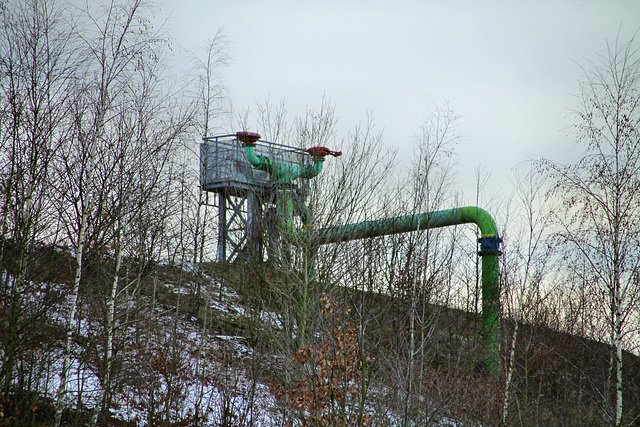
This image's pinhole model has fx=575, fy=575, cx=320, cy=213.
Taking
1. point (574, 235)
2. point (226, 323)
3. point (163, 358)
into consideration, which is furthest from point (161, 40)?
point (226, 323)

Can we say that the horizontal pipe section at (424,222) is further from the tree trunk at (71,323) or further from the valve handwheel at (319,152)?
the tree trunk at (71,323)

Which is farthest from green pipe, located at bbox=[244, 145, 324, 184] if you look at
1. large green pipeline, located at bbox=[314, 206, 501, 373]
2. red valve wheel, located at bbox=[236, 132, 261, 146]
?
large green pipeline, located at bbox=[314, 206, 501, 373]

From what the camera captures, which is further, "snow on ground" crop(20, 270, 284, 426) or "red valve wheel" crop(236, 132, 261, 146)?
"red valve wheel" crop(236, 132, 261, 146)

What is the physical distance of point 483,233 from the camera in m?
16.2

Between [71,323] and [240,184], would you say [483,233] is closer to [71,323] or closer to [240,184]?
[240,184]

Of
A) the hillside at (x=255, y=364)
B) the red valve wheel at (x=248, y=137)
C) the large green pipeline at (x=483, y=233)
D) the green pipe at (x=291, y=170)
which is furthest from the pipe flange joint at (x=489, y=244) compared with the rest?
the red valve wheel at (x=248, y=137)

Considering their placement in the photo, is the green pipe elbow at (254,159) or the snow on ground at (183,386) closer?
the snow on ground at (183,386)

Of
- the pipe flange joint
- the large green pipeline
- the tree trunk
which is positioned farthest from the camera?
the pipe flange joint

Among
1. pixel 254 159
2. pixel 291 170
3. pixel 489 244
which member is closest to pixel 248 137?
pixel 254 159

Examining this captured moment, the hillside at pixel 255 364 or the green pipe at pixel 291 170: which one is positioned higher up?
the green pipe at pixel 291 170

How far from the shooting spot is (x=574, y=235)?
1105cm

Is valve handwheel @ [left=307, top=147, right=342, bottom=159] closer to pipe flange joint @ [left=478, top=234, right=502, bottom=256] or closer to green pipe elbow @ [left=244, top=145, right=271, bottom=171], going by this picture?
green pipe elbow @ [left=244, top=145, right=271, bottom=171]

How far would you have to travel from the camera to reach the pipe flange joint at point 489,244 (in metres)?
15.9

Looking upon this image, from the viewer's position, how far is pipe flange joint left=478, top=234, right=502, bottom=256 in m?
15.9
